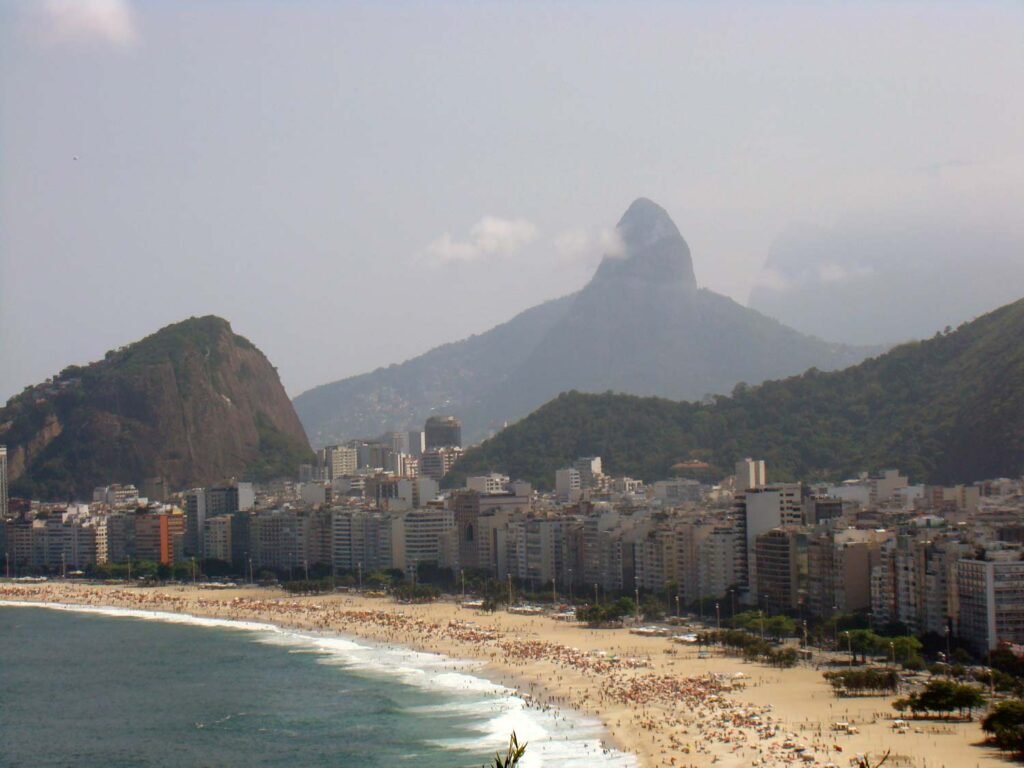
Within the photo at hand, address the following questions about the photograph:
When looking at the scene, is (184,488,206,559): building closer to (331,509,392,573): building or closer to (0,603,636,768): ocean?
(331,509,392,573): building

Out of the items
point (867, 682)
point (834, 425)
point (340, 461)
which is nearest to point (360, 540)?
point (834, 425)

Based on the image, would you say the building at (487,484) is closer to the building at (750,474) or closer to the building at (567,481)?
the building at (567,481)

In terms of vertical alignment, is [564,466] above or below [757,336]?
below

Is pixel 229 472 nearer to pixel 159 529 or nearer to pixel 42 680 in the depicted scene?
pixel 159 529

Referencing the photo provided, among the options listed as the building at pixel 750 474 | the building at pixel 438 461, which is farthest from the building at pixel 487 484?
the building at pixel 438 461

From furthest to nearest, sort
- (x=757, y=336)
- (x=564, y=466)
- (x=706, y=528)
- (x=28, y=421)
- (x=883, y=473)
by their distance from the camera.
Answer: (x=757, y=336) → (x=28, y=421) → (x=564, y=466) → (x=883, y=473) → (x=706, y=528)

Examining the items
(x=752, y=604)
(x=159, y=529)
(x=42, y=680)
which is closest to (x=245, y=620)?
(x=42, y=680)
